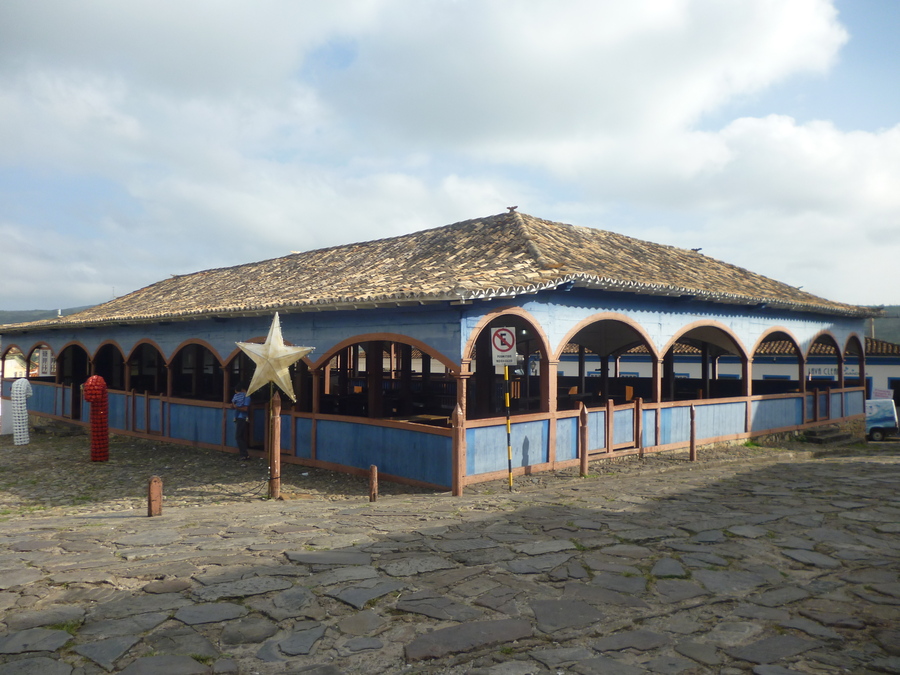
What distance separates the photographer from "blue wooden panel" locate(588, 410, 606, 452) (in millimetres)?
11555

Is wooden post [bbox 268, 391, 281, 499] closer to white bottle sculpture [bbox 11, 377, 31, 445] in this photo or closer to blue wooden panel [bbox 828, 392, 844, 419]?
white bottle sculpture [bbox 11, 377, 31, 445]

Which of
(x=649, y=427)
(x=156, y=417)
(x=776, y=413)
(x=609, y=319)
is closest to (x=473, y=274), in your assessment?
(x=609, y=319)

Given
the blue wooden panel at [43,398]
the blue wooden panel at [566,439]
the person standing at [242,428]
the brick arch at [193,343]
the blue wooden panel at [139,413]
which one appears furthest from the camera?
the blue wooden panel at [43,398]

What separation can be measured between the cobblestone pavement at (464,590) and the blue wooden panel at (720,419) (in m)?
5.70

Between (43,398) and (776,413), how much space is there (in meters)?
22.6

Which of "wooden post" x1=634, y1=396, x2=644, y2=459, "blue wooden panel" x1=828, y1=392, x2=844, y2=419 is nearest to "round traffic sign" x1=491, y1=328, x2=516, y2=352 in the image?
"wooden post" x1=634, y1=396, x2=644, y2=459

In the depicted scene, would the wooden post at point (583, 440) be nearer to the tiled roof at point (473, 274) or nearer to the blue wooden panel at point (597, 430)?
the blue wooden panel at point (597, 430)

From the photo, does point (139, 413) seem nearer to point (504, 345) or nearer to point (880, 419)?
point (504, 345)

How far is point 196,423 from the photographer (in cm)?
1505

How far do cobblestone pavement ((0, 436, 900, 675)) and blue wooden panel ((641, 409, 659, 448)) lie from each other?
174 inches

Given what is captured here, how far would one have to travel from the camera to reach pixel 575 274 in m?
10.6

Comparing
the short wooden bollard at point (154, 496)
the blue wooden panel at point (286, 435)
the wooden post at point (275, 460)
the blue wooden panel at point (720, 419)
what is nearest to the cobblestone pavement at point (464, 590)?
the short wooden bollard at point (154, 496)

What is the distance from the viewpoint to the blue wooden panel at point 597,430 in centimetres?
1155

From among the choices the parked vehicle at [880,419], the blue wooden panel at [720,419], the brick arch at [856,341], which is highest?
the brick arch at [856,341]
